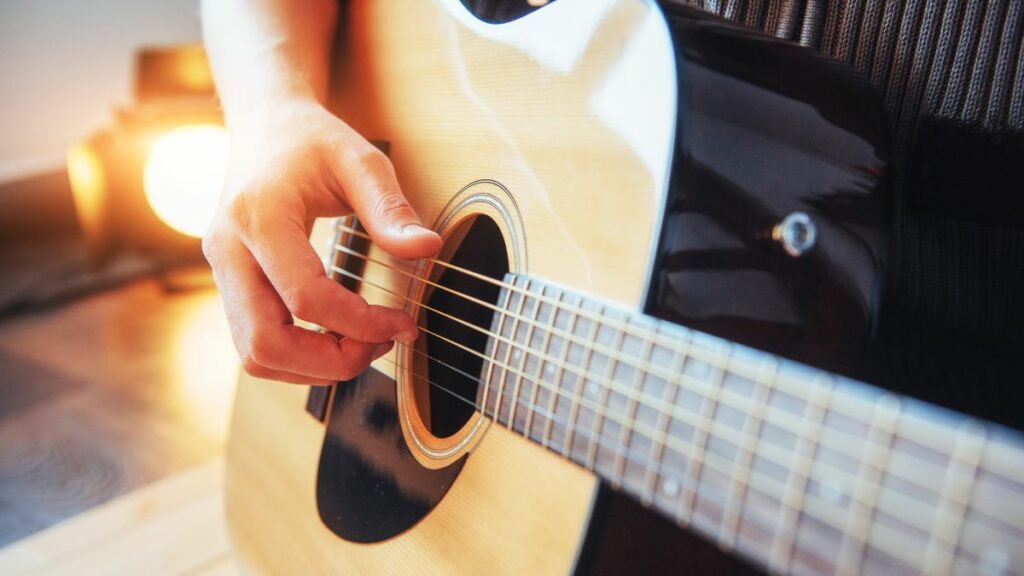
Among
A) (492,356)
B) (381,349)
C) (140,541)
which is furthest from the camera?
(140,541)

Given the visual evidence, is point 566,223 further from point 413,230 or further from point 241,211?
point 241,211

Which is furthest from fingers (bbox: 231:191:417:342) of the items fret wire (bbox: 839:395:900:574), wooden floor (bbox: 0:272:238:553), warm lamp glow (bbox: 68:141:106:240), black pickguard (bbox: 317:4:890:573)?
warm lamp glow (bbox: 68:141:106:240)

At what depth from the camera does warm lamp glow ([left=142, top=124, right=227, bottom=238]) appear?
6.68 feet

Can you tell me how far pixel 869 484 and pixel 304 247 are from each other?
0.41 m

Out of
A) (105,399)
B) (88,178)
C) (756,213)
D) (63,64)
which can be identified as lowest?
(105,399)

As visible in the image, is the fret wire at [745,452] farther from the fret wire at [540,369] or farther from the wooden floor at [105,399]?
the wooden floor at [105,399]

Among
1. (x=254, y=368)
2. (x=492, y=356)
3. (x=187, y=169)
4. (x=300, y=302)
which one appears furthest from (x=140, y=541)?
(x=187, y=169)

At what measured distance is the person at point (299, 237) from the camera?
536 millimetres

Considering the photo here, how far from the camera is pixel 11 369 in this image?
5.42ft

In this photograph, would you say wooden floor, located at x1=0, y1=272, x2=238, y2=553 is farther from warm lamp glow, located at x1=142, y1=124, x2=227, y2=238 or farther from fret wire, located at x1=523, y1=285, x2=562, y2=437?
fret wire, located at x1=523, y1=285, x2=562, y2=437

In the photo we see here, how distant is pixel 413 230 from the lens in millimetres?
521

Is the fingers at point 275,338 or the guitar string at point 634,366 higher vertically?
the guitar string at point 634,366

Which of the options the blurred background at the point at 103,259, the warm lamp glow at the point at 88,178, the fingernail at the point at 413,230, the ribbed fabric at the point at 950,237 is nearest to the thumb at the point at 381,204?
the fingernail at the point at 413,230

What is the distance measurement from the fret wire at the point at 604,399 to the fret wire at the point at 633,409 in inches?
0.6
